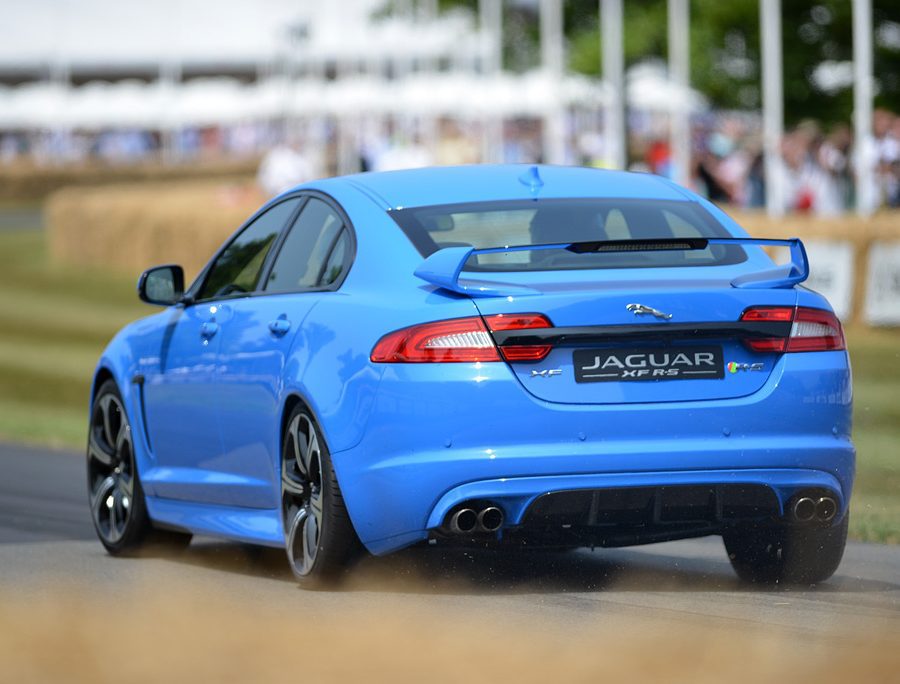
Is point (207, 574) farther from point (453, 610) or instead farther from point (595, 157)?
point (595, 157)

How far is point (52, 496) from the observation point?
38.1 feet

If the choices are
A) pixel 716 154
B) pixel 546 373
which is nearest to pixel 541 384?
pixel 546 373

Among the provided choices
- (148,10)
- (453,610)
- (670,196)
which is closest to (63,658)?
(453,610)

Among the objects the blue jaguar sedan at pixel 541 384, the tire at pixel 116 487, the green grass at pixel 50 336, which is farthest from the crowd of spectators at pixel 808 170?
the blue jaguar sedan at pixel 541 384

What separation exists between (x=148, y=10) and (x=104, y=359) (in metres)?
81.5

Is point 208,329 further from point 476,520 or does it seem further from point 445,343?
point 476,520

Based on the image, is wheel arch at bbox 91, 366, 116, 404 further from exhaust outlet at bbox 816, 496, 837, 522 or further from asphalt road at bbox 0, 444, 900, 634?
exhaust outlet at bbox 816, 496, 837, 522

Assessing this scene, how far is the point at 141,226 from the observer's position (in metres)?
39.3

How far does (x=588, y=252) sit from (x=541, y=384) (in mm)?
584

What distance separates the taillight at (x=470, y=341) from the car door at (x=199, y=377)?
156 centimetres

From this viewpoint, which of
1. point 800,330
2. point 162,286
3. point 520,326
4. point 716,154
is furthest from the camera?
point 716,154

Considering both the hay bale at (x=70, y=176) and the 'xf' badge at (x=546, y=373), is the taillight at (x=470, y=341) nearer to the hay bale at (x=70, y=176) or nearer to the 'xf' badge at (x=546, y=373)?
the 'xf' badge at (x=546, y=373)

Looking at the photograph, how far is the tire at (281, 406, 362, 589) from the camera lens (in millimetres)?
7008

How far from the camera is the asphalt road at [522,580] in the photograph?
6711mm
